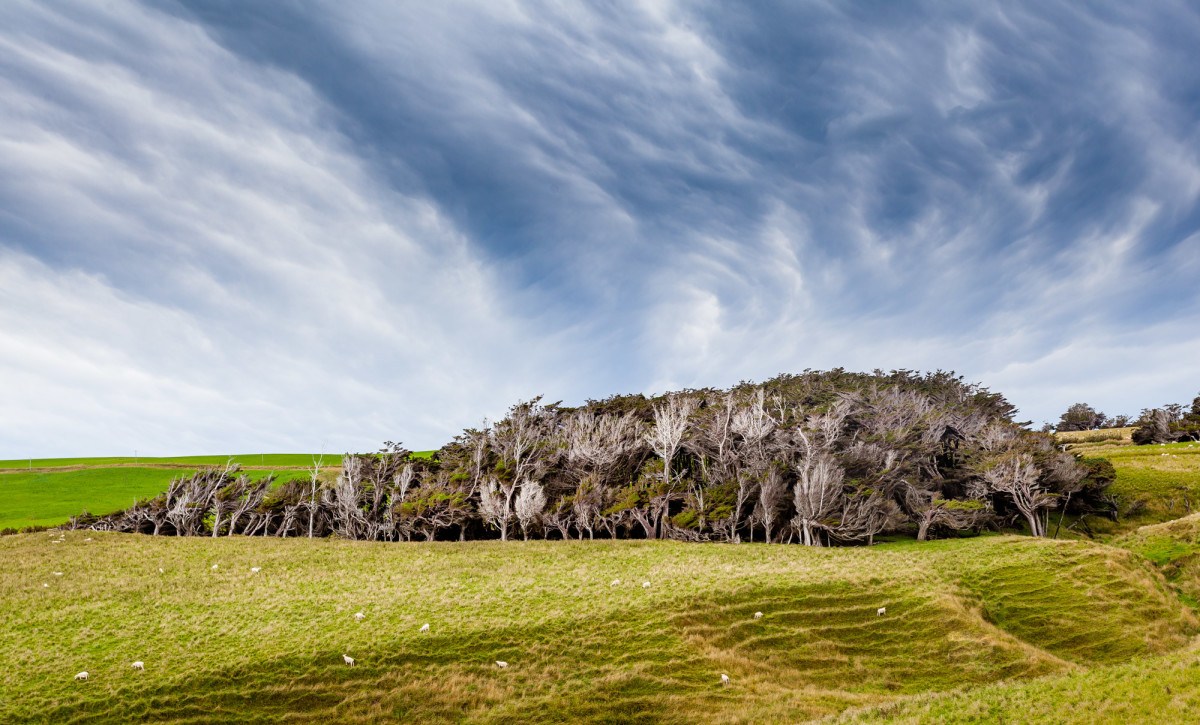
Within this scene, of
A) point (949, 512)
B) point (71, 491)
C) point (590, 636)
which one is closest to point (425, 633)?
point (590, 636)

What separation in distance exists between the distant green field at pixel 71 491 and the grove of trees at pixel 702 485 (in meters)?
17.9

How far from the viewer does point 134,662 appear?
21969 mm

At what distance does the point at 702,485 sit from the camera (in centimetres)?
5462

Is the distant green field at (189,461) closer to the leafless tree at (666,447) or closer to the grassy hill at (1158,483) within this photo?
the leafless tree at (666,447)

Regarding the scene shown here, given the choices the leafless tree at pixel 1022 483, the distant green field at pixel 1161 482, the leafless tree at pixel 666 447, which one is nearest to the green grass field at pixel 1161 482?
the distant green field at pixel 1161 482

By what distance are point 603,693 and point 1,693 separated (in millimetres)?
21591

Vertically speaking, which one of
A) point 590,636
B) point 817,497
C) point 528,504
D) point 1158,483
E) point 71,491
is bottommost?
point 590,636

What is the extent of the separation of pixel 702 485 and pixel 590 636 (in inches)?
1255

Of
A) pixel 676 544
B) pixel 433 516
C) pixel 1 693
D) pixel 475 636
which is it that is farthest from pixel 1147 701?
pixel 433 516

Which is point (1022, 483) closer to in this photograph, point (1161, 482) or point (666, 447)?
point (1161, 482)

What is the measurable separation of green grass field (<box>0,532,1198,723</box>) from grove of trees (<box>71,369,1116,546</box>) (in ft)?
32.7

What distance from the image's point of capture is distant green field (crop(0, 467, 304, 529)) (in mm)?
71125

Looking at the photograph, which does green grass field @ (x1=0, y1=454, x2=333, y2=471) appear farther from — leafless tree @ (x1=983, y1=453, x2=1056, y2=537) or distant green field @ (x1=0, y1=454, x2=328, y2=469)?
leafless tree @ (x1=983, y1=453, x2=1056, y2=537)

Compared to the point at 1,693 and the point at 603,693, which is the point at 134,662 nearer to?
the point at 1,693
